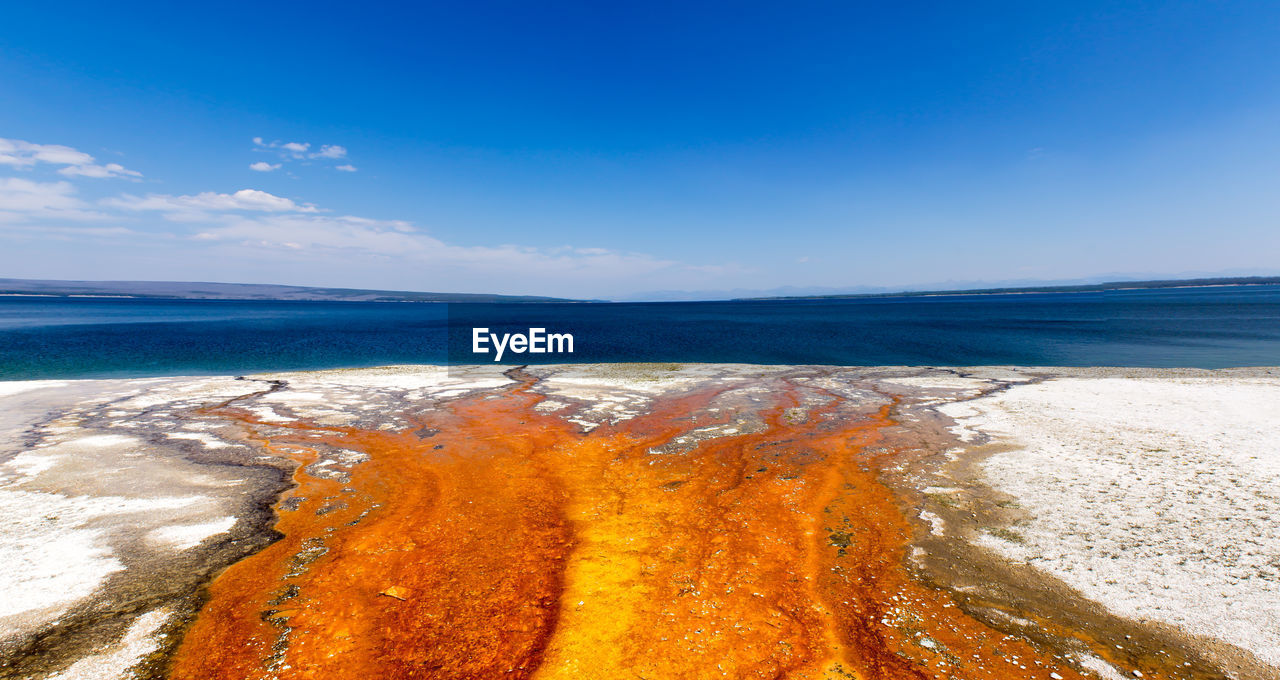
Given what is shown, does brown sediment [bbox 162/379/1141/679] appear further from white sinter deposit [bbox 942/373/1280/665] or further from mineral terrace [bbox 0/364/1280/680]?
white sinter deposit [bbox 942/373/1280/665]

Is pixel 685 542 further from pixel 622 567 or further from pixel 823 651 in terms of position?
pixel 823 651

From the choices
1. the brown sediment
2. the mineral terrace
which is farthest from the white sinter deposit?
the brown sediment

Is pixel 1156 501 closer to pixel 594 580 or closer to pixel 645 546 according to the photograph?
pixel 645 546

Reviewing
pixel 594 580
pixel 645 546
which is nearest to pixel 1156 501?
pixel 645 546

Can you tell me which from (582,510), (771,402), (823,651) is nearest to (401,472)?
(582,510)

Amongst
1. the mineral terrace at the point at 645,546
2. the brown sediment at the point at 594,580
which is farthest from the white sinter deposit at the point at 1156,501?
the brown sediment at the point at 594,580

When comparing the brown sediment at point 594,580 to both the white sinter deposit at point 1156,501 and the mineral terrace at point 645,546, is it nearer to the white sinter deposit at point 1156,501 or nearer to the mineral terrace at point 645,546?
the mineral terrace at point 645,546
